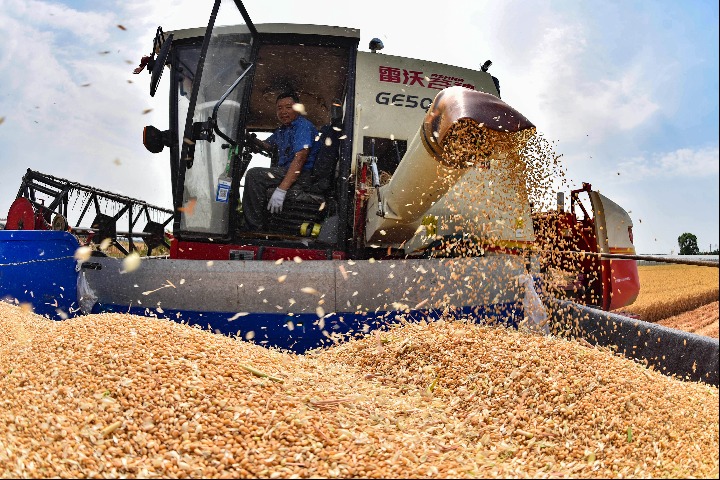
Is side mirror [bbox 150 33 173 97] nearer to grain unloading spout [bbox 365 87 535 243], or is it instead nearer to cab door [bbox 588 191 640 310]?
grain unloading spout [bbox 365 87 535 243]

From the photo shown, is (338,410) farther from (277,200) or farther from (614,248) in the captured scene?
(614,248)

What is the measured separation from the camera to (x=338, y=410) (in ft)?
6.56

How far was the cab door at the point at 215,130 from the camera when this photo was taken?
3787 millimetres

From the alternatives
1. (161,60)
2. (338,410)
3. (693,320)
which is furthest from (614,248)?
(693,320)

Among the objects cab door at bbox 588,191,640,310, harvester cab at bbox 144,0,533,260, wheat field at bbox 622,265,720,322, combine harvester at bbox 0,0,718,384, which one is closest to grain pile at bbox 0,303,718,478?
combine harvester at bbox 0,0,718,384

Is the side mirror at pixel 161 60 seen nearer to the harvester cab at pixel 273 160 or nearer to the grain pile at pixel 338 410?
the harvester cab at pixel 273 160

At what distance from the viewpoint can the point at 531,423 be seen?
2.09 meters

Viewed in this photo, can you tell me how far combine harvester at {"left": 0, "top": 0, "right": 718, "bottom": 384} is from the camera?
301cm

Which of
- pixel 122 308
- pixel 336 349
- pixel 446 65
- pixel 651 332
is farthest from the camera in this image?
pixel 446 65

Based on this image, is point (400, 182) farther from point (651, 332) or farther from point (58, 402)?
point (58, 402)

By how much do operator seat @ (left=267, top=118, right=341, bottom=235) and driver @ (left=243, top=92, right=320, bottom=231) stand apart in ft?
0.15

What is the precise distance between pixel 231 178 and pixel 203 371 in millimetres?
2059

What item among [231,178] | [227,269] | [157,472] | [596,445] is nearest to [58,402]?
[157,472]

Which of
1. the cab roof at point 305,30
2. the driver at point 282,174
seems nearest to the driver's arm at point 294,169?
the driver at point 282,174
